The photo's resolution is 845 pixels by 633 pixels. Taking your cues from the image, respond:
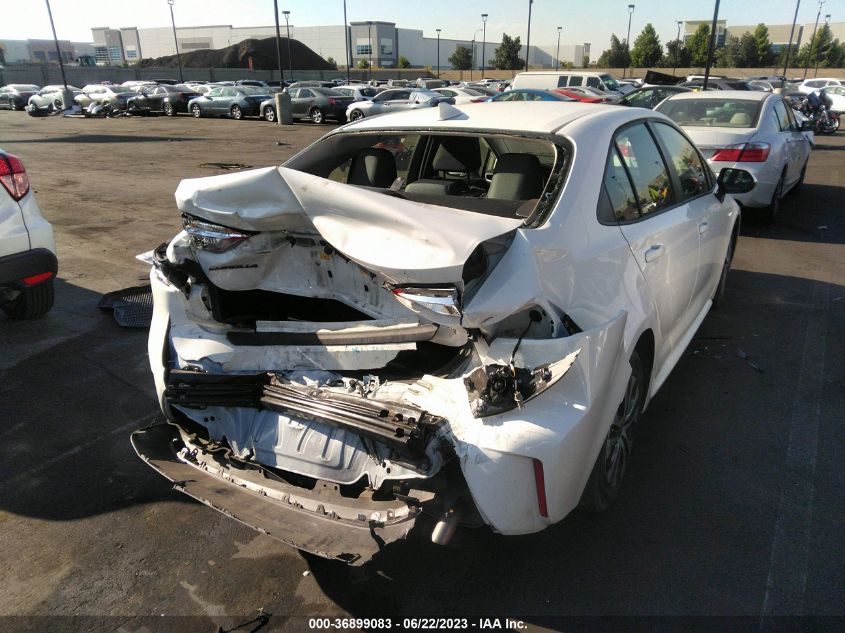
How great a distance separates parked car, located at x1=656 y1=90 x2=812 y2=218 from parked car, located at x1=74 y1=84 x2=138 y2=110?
30.5 meters

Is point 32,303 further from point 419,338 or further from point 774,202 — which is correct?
point 774,202

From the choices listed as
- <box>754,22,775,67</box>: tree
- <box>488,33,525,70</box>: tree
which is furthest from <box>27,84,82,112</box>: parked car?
<box>754,22,775,67</box>: tree

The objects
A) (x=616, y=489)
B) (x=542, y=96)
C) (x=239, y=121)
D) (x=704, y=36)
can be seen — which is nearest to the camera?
(x=616, y=489)

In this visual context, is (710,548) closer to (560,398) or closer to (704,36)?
(560,398)

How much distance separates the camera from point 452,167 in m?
4.44

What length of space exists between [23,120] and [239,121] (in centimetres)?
1251

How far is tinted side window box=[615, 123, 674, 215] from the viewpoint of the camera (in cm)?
330

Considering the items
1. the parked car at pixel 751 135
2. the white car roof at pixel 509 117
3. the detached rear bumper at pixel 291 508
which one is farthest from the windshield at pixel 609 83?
the detached rear bumper at pixel 291 508

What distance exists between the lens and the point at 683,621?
7.92ft

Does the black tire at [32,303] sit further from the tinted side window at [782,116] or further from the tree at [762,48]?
the tree at [762,48]

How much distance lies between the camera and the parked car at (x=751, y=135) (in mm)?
8188

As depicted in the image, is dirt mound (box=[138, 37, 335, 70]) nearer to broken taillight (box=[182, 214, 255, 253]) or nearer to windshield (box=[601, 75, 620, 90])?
windshield (box=[601, 75, 620, 90])

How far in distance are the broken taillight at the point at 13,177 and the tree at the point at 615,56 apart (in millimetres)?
76016

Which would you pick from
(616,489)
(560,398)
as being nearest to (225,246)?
Answer: (560,398)
